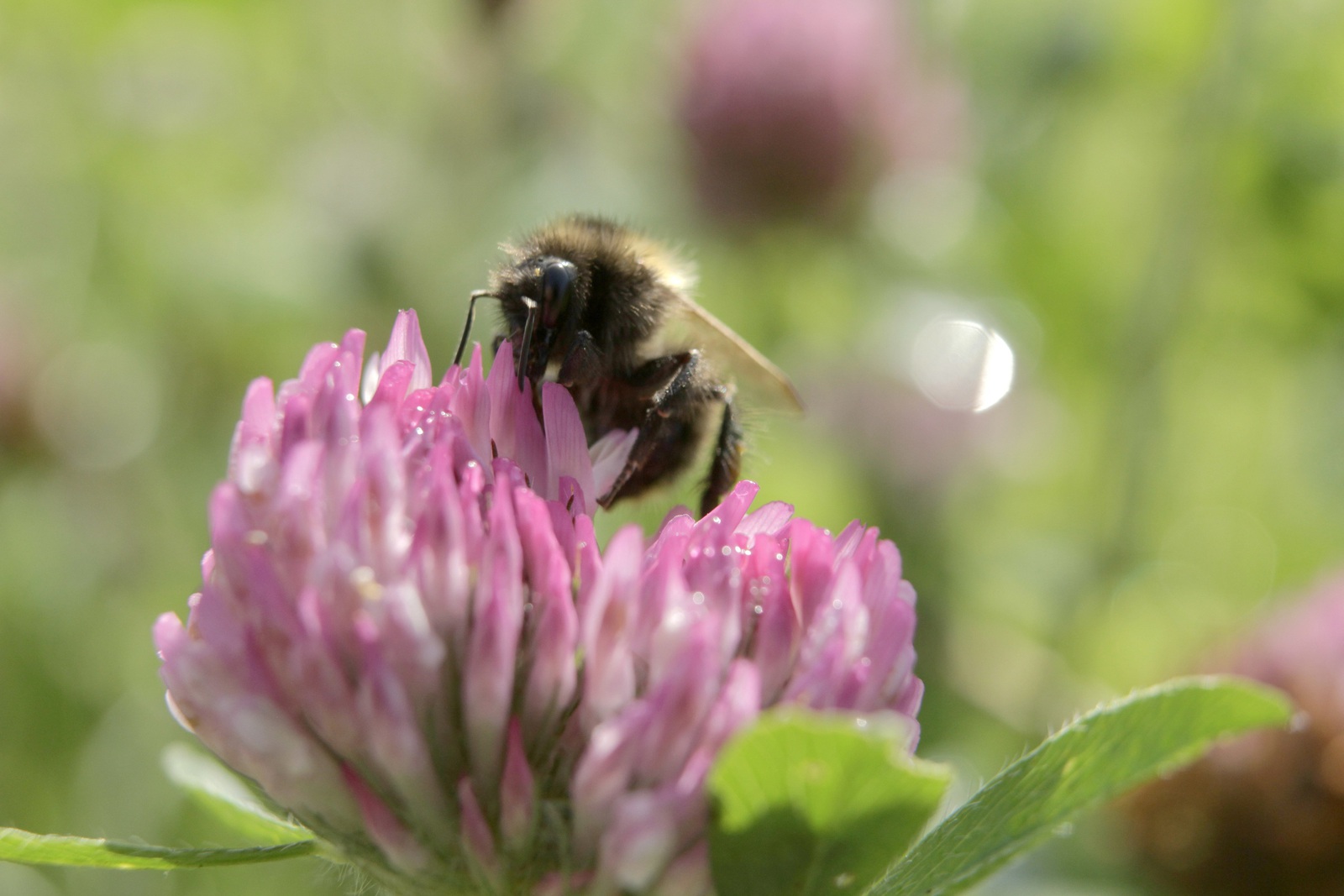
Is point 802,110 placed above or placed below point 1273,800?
above

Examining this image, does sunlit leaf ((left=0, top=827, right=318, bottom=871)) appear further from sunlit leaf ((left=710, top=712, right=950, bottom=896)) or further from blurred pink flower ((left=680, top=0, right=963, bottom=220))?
blurred pink flower ((left=680, top=0, right=963, bottom=220))

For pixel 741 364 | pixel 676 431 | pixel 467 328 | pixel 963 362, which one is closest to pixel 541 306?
pixel 467 328

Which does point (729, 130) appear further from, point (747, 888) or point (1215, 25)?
point (747, 888)

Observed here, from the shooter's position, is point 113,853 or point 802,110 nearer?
point 113,853

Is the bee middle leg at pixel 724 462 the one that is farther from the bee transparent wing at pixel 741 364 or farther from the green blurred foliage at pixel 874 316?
the green blurred foliage at pixel 874 316

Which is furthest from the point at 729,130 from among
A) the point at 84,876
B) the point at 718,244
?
the point at 84,876

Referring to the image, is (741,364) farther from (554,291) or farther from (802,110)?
(802,110)
